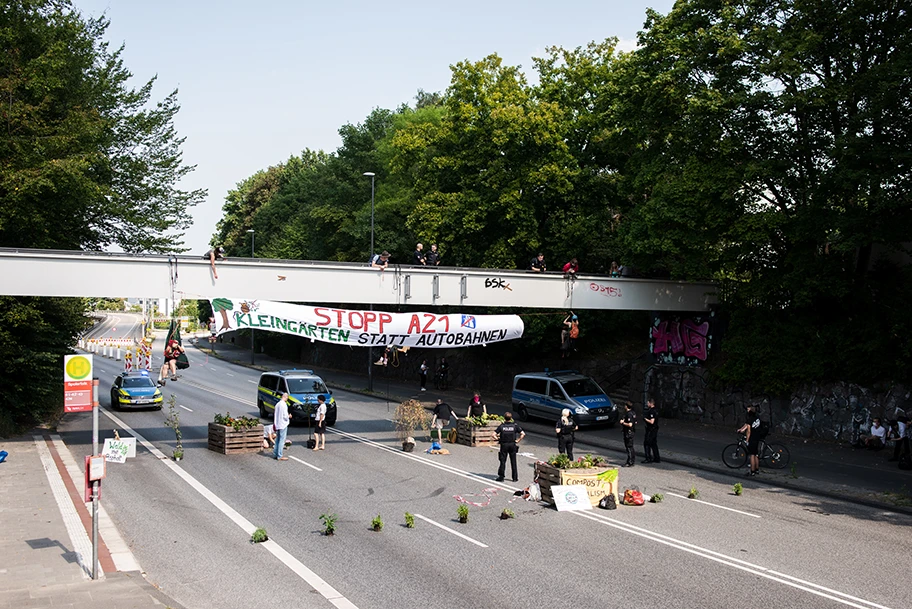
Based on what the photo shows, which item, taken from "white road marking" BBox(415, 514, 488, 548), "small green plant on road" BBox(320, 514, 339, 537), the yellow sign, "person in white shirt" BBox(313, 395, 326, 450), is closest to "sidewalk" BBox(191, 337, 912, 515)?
"person in white shirt" BBox(313, 395, 326, 450)

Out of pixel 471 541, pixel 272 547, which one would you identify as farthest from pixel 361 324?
pixel 471 541

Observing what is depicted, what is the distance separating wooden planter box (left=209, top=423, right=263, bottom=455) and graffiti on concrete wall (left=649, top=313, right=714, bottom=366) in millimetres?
18087

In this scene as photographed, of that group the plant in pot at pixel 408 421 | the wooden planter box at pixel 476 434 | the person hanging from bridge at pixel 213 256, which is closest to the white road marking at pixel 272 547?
the person hanging from bridge at pixel 213 256

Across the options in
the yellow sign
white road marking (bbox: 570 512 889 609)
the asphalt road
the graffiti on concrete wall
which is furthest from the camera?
the graffiti on concrete wall

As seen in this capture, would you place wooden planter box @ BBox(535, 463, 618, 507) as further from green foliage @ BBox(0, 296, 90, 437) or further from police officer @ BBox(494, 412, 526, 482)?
green foliage @ BBox(0, 296, 90, 437)

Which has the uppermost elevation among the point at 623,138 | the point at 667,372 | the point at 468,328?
the point at 623,138

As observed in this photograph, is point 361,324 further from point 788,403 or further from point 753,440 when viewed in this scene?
point 788,403

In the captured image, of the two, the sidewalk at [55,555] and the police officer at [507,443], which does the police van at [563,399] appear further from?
the sidewalk at [55,555]

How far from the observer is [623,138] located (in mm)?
33188

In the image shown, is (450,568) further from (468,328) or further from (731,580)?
(468,328)

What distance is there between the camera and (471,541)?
45.4 feet

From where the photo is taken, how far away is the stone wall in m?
25.2

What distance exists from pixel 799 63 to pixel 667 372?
45.2 ft

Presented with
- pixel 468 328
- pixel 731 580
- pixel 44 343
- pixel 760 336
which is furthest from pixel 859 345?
pixel 44 343
